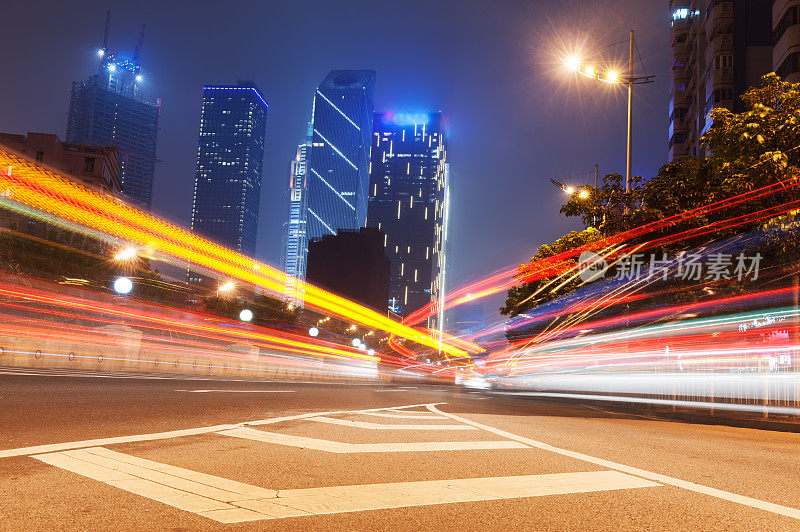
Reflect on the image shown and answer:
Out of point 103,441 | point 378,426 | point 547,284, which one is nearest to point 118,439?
point 103,441

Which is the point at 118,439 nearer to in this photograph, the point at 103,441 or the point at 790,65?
the point at 103,441

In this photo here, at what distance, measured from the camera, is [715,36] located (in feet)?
192

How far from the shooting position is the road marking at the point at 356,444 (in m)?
6.63

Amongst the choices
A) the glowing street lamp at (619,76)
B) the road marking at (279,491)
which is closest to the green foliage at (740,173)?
the glowing street lamp at (619,76)

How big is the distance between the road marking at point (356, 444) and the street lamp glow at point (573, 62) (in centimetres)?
2065

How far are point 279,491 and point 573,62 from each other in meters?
23.9

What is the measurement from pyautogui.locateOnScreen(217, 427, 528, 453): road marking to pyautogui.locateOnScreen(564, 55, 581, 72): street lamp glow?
20.7 meters


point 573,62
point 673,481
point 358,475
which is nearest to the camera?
point 358,475

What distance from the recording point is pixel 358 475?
5.21 metres

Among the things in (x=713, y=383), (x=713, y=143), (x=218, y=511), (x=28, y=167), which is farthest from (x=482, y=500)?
(x=28, y=167)

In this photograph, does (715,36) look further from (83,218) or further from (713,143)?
(83,218)

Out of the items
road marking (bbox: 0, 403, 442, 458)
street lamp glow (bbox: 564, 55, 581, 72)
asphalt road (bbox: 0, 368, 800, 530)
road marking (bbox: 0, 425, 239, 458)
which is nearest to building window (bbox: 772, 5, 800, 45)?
street lamp glow (bbox: 564, 55, 581, 72)

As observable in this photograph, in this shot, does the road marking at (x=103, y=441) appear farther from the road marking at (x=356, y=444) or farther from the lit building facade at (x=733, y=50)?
the lit building facade at (x=733, y=50)

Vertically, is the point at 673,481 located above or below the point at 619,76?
below
